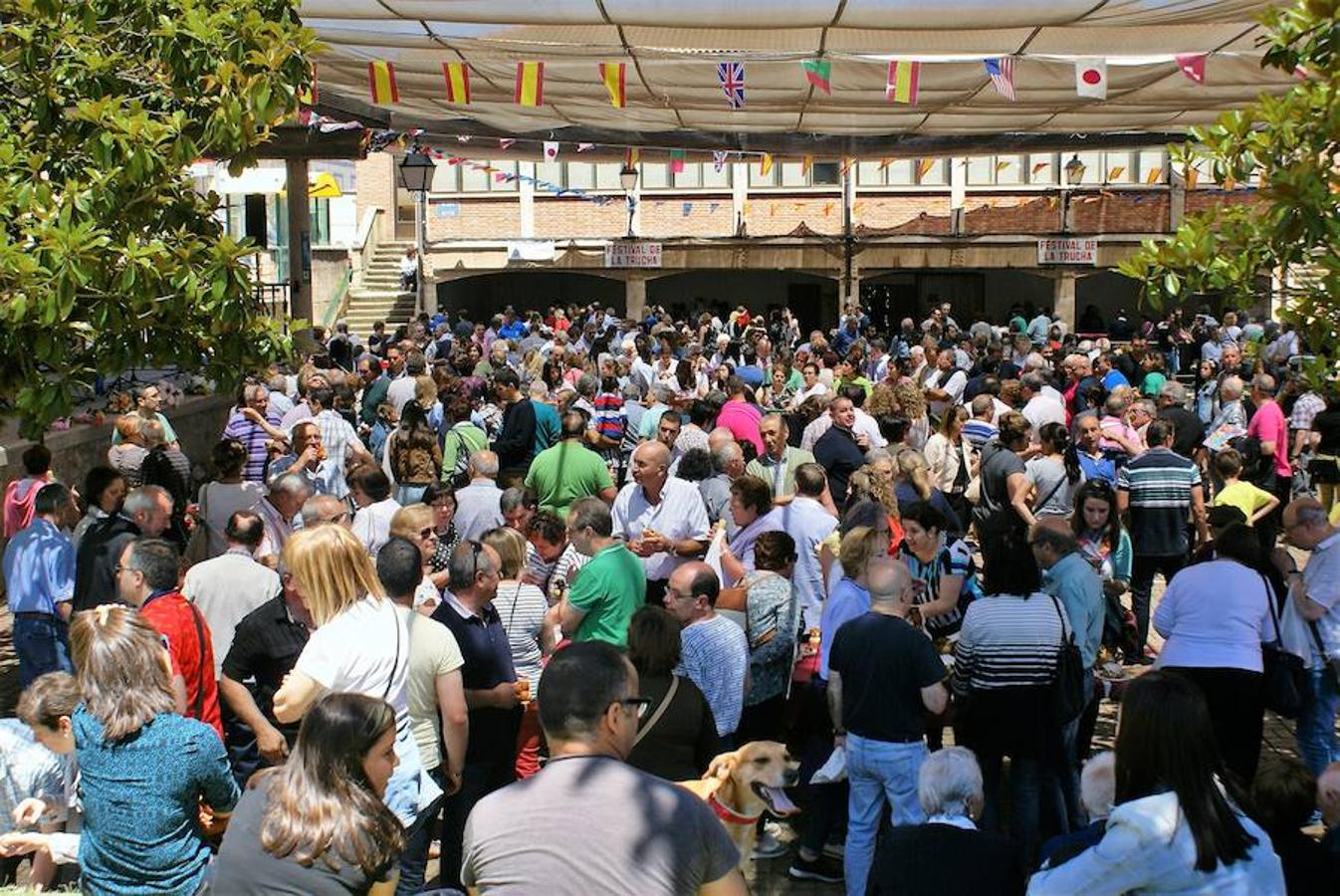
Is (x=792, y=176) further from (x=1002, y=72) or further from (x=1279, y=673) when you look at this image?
(x=1279, y=673)

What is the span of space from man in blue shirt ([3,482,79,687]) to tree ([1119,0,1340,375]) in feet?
18.7

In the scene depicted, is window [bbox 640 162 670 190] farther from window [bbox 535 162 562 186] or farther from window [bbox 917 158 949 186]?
window [bbox 917 158 949 186]

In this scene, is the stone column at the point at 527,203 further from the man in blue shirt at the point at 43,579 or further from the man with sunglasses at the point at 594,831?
the man with sunglasses at the point at 594,831

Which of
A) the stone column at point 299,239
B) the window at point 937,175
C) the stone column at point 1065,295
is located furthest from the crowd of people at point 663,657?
the window at point 937,175

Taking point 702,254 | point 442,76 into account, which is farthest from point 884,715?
point 702,254

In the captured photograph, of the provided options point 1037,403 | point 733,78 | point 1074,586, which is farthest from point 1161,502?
point 733,78

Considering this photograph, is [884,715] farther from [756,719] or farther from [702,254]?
[702,254]

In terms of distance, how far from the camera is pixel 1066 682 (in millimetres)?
6520

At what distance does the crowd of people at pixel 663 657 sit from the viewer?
13.0 ft

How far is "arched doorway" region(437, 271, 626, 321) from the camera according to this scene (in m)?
40.4

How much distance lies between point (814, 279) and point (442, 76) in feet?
77.6

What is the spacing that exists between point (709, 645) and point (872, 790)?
908 millimetres

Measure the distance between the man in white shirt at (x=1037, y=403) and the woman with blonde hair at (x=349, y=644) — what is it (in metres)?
8.15

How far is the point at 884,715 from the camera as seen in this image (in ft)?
20.3
